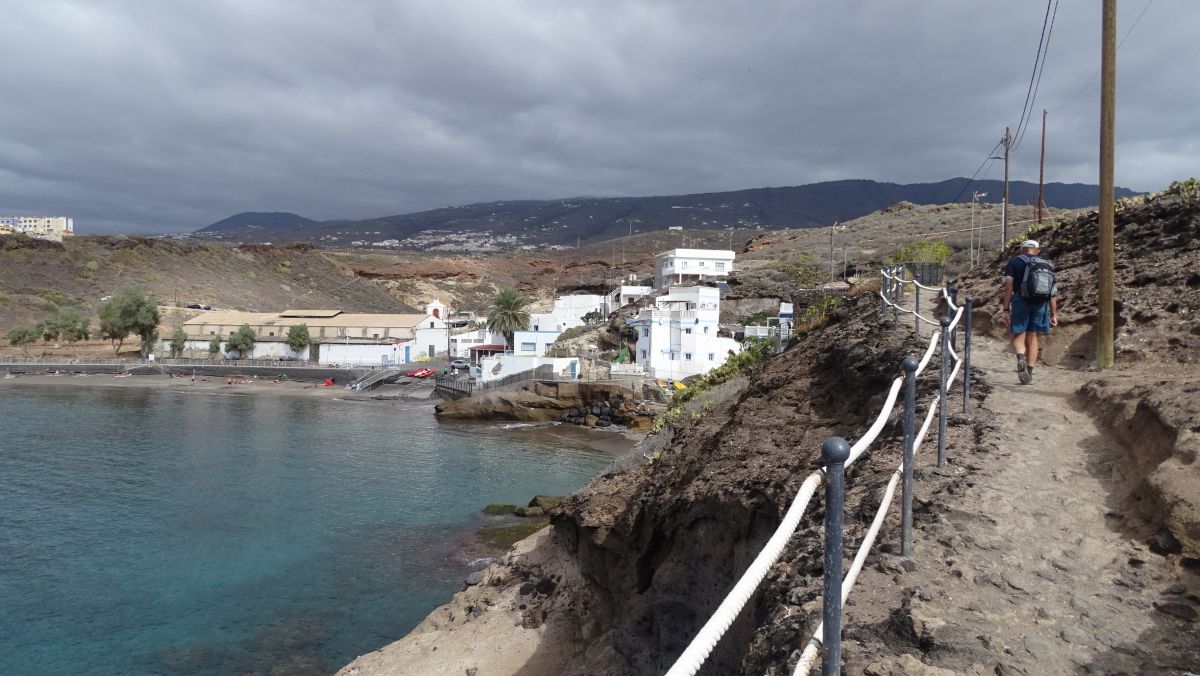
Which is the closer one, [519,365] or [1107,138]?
[1107,138]

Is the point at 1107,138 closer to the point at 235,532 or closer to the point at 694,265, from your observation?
the point at 235,532

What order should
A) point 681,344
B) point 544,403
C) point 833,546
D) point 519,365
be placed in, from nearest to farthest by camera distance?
point 833,546
point 544,403
point 681,344
point 519,365

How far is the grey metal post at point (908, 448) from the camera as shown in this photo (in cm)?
368

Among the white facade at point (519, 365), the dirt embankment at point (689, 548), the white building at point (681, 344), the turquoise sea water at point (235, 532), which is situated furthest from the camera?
the white facade at point (519, 365)

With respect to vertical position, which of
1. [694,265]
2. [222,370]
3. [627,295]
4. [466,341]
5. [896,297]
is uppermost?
[694,265]

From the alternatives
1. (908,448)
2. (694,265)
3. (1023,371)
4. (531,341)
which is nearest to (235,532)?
(1023,371)

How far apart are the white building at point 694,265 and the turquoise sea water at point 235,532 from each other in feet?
123

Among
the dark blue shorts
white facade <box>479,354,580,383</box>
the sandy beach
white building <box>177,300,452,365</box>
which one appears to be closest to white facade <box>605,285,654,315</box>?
white building <box>177,300,452,365</box>

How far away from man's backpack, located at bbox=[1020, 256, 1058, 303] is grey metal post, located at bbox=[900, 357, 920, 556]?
505 cm

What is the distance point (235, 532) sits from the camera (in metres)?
20.5

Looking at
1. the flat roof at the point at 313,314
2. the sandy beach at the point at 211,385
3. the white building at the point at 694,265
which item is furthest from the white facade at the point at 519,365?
the flat roof at the point at 313,314

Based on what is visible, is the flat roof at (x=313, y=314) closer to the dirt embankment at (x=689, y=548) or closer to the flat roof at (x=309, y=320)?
the flat roof at (x=309, y=320)

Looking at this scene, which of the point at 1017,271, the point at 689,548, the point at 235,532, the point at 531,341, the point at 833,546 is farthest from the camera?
the point at 531,341

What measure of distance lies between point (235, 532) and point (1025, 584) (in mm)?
21492
